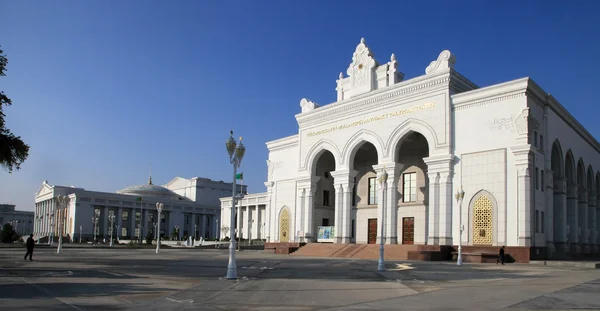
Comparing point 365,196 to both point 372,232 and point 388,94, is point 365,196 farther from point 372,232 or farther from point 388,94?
point 388,94

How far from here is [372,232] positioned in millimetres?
44875

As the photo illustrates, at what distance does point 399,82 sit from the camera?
41.1m

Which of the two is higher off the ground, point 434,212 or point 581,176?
point 581,176

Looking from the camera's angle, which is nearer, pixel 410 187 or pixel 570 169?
pixel 570 169

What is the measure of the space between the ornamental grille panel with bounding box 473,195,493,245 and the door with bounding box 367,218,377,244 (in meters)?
11.8

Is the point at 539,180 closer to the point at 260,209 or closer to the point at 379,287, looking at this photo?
the point at 379,287

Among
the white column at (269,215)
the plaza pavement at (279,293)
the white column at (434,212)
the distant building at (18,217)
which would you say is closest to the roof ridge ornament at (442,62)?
the white column at (434,212)

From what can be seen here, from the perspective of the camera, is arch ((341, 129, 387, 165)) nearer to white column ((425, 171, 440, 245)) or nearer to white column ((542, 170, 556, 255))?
white column ((425, 171, 440, 245))

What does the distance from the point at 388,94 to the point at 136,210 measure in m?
87.2

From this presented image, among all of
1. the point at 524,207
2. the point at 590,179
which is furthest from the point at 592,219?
the point at 524,207

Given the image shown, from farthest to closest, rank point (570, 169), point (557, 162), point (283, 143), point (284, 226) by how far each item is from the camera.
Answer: point (283, 143) → point (284, 226) → point (570, 169) → point (557, 162)

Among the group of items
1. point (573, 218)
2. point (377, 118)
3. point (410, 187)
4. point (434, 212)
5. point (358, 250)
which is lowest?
point (358, 250)

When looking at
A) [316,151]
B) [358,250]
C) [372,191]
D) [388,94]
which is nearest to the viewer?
[358,250]

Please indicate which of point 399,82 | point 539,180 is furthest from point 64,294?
point 399,82
